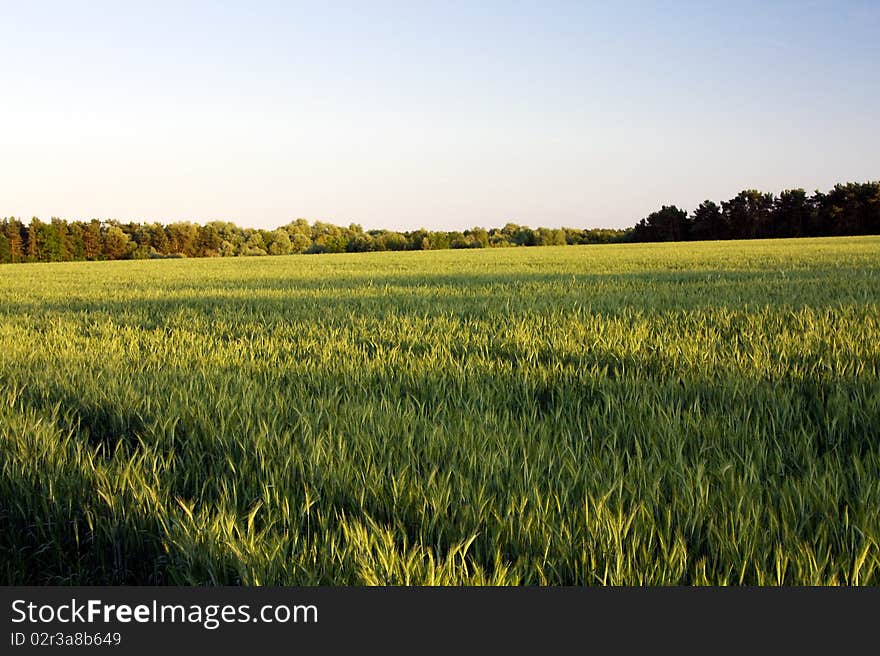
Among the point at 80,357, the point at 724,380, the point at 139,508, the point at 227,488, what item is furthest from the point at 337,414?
the point at 80,357

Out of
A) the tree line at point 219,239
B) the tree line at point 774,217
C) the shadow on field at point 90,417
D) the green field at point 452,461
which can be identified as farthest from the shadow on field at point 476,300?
the tree line at point 774,217

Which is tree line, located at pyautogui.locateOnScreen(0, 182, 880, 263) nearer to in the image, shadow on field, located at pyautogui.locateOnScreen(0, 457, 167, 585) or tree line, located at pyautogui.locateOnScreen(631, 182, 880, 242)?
tree line, located at pyautogui.locateOnScreen(631, 182, 880, 242)

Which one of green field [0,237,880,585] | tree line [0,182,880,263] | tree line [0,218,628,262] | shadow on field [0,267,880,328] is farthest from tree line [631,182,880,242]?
green field [0,237,880,585]

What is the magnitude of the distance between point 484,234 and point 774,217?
1543 inches

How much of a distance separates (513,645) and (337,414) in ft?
5.61

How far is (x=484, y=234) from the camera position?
8406cm

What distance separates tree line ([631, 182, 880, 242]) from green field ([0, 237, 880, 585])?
83.3 metres

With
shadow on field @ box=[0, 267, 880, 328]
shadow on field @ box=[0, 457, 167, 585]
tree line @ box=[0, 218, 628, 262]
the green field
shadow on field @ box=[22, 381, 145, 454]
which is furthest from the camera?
tree line @ box=[0, 218, 628, 262]

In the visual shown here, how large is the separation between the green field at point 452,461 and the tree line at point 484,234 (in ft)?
240

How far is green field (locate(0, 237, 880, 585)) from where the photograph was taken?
1.57 m

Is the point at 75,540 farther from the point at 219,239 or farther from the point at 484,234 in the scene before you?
the point at 219,239

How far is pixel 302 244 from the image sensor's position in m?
90.5

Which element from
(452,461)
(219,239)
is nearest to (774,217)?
(219,239)

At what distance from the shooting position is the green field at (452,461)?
157 centimetres
